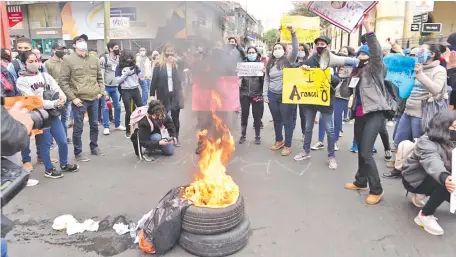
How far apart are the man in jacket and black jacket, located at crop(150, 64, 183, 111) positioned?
1063 mm

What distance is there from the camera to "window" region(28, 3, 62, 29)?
1056 inches

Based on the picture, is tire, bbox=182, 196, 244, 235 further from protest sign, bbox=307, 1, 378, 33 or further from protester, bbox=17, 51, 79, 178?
protester, bbox=17, 51, 79, 178

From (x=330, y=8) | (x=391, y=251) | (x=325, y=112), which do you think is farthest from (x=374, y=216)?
(x=330, y=8)

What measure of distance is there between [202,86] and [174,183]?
2.41m

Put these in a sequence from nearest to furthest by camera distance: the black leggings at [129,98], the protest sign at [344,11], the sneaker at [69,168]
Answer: the protest sign at [344,11] → the sneaker at [69,168] → the black leggings at [129,98]

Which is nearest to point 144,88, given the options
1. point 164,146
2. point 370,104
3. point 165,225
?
point 164,146

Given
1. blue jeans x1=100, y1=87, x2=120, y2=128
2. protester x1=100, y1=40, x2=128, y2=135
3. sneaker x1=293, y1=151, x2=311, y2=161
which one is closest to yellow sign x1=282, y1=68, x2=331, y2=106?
sneaker x1=293, y1=151, x2=311, y2=161

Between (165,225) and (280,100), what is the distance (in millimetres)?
3861

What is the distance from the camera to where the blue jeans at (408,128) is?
494 centimetres

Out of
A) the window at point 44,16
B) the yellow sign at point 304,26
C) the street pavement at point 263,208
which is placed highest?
the window at point 44,16

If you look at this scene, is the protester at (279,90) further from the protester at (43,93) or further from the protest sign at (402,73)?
the protester at (43,93)

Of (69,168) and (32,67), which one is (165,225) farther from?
(32,67)

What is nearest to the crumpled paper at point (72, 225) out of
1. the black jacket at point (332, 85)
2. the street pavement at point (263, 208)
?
the street pavement at point (263, 208)

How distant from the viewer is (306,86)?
19.1 ft
